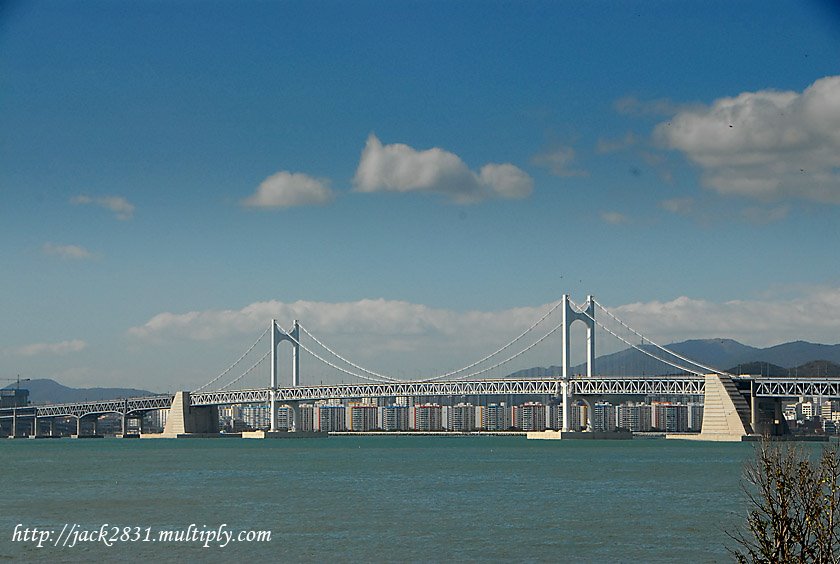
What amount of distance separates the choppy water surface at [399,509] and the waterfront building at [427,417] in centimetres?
12139

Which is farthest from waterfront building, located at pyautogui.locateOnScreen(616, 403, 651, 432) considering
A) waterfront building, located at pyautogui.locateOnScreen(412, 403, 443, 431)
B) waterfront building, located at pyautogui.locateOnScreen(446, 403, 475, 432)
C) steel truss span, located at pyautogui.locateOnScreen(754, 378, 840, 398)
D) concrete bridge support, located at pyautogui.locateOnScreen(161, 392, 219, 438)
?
steel truss span, located at pyautogui.locateOnScreen(754, 378, 840, 398)

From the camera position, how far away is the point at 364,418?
18075 cm

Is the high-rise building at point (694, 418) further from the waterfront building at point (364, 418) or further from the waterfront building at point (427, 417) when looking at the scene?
the waterfront building at point (364, 418)

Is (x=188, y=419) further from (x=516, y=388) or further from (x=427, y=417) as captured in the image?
Answer: (x=427, y=417)

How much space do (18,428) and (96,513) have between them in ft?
455

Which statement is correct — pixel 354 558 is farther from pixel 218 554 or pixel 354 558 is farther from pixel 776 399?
pixel 776 399

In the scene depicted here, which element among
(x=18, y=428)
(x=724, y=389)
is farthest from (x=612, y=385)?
(x=18, y=428)

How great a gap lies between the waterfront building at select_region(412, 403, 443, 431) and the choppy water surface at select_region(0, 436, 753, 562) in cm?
12139

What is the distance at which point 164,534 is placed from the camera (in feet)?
83.7

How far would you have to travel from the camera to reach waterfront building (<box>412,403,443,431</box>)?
178000 millimetres

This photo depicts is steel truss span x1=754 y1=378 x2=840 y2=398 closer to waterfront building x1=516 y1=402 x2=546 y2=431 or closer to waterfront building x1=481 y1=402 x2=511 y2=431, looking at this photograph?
waterfront building x1=516 y1=402 x2=546 y2=431

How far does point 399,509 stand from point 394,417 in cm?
15020

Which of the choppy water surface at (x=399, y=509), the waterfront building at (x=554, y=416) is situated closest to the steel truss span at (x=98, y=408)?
the waterfront building at (x=554, y=416)

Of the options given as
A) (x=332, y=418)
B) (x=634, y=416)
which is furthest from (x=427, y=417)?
(x=634, y=416)
